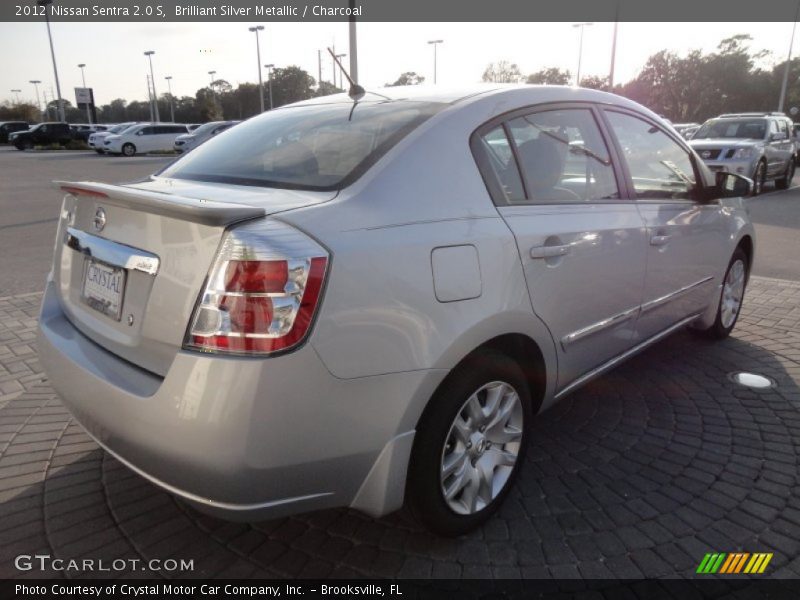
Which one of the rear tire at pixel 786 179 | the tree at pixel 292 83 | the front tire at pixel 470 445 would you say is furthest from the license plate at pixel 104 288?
the tree at pixel 292 83

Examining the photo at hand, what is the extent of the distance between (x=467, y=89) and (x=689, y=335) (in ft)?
10.4

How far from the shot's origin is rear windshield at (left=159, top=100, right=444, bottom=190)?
2281 mm

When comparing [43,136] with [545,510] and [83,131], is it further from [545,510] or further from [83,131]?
[545,510]

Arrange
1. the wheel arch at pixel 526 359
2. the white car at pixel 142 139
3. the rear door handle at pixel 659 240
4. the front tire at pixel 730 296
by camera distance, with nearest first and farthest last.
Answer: the wheel arch at pixel 526 359, the rear door handle at pixel 659 240, the front tire at pixel 730 296, the white car at pixel 142 139

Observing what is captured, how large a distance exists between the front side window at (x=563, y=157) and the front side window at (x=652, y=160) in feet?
0.79

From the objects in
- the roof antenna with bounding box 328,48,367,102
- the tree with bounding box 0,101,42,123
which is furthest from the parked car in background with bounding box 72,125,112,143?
the roof antenna with bounding box 328,48,367,102

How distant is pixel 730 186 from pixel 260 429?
3.74 meters

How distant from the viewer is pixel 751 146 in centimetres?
1364

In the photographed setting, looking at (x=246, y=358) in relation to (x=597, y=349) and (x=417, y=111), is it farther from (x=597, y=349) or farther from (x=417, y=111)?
(x=597, y=349)

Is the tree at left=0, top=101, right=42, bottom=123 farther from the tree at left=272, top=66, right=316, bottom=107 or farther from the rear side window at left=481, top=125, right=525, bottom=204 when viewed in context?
the rear side window at left=481, top=125, right=525, bottom=204

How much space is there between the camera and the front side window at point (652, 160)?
3.29 m

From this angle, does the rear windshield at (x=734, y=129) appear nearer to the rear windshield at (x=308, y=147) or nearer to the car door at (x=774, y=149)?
the car door at (x=774, y=149)

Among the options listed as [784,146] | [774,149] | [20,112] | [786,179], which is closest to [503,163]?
[774,149]

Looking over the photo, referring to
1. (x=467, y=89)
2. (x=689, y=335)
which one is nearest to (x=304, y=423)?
(x=467, y=89)
